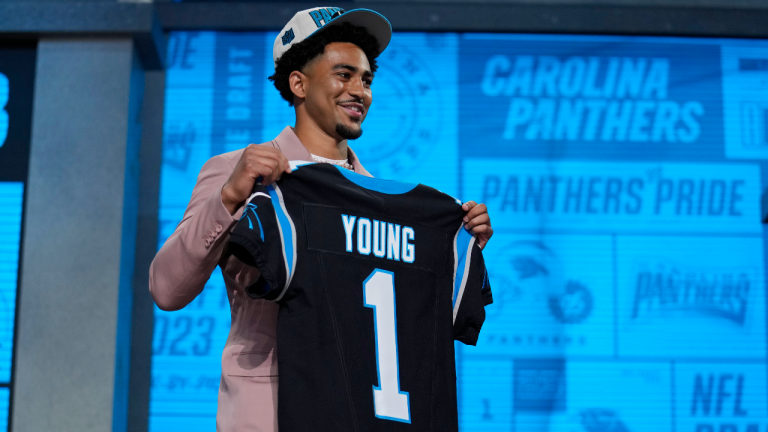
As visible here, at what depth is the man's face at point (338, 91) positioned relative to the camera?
1.58 metres

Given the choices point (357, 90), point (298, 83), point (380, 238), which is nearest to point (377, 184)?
point (380, 238)

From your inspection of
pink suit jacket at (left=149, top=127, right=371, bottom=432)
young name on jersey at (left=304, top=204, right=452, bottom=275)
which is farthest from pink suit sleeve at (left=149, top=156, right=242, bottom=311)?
young name on jersey at (left=304, top=204, right=452, bottom=275)

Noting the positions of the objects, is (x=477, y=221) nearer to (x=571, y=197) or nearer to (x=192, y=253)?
(x=192, y=253)

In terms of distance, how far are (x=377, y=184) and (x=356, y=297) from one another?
29cm

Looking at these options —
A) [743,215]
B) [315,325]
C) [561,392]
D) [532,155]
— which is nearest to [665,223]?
[743,215]

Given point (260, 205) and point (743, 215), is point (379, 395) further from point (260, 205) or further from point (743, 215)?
point (743, 215)

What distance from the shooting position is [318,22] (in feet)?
5.25

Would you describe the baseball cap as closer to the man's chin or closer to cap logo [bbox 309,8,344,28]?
cap logo [bbox 309,8,344,28]

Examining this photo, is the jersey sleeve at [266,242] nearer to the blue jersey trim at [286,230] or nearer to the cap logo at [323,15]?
the blue jersey trim at [286,230]

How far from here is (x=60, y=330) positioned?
3.29 meters

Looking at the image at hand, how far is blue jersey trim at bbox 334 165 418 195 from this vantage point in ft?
4.83

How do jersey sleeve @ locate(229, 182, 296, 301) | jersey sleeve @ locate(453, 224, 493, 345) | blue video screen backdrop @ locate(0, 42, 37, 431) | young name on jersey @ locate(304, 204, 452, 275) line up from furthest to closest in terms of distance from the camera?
blue video screen backdrop @ locate(0, 42, 37, 431)
jersey sleeve @ locate(453, 224, 493, 345)
young name on jersey @ locate(304, 204, 452, 275)
jersey sleeve @ locate(229, 182, 296, 301)

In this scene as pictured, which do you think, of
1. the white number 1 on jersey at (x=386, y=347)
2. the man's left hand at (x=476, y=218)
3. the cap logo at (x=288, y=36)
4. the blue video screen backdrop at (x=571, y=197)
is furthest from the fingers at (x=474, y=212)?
the blue video screen backdrop at (x=571, y=197)

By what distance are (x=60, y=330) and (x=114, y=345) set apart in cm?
30
